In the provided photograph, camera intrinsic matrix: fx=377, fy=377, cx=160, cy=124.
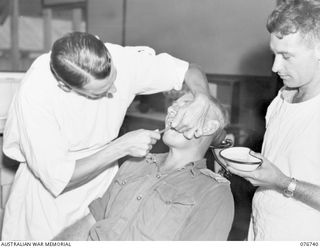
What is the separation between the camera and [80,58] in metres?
1.17

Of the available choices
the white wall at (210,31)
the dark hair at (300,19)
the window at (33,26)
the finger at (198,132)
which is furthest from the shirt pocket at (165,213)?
the window at (33,26)

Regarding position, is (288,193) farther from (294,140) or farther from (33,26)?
(33,26)

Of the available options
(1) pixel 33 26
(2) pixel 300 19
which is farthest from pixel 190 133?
(1) pixel 33 26

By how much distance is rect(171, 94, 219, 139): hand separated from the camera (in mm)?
1355

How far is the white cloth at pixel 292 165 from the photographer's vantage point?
3.72 ft

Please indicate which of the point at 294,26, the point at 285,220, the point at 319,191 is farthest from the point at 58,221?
the point at 294,26

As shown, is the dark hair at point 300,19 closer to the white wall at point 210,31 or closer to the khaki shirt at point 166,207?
the khaki shirt at point 166,207

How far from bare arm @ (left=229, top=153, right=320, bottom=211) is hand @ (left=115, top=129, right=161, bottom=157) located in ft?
0.99

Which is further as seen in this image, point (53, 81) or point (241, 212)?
point (241, 212)

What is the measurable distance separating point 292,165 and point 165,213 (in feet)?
1.49

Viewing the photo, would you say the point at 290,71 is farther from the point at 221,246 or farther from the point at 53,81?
the point at 53,81

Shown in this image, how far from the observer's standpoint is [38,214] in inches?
59.6

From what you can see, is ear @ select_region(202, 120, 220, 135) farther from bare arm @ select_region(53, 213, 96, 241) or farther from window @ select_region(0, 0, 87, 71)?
window @ select_region(0, 0, 87, 71)

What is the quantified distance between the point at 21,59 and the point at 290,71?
394cm
